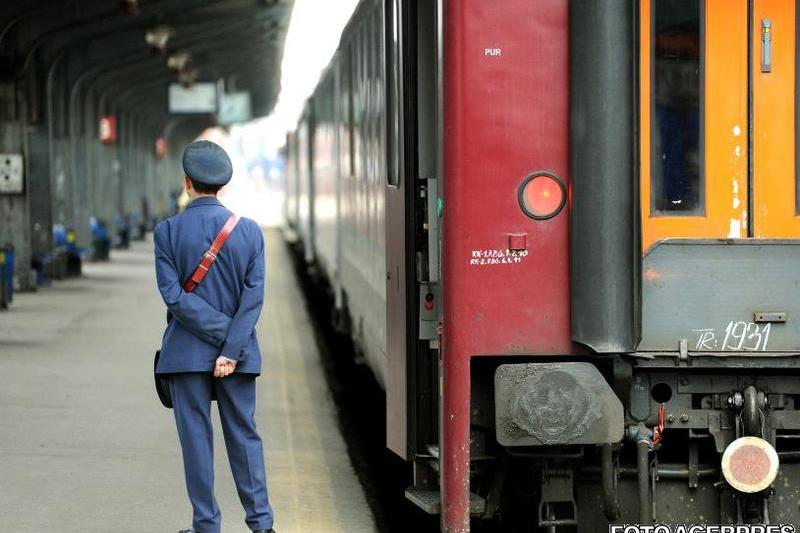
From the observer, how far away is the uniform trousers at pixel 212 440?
22.2ft

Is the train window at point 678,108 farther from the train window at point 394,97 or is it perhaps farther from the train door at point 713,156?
the train window at point 394,97

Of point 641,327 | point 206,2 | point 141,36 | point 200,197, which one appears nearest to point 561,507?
point 641,327

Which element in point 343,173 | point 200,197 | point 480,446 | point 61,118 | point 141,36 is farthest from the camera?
point 141,36

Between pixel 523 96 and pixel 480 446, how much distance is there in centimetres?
133

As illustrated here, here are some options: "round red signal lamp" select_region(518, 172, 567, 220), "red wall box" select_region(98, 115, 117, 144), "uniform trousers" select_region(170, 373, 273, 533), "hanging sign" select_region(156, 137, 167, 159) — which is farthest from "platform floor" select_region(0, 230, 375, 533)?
"hanging sign" select_region(156, 137, 167, 159)

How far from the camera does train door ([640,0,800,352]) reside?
5871 millimetres

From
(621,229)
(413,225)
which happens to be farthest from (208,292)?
(621,229)

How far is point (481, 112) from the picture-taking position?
5883 mm

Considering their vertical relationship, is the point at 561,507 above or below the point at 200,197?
below

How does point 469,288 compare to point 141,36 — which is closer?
point 469,288

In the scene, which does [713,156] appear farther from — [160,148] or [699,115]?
[160,148]

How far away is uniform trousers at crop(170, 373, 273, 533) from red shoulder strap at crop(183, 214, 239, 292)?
37 cm

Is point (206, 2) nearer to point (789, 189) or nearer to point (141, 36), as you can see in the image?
point (141, 36)

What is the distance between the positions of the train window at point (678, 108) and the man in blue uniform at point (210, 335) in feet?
5.79
